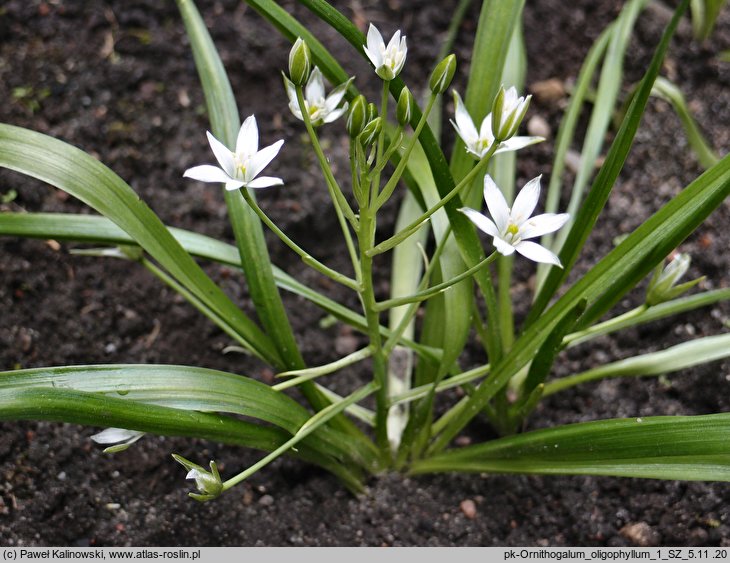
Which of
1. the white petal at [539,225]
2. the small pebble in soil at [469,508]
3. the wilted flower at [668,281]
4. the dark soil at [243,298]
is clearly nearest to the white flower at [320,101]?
the white petal at [539,225]

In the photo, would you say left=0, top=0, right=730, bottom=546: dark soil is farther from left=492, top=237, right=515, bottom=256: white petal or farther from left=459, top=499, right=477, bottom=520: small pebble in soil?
left=492, top=237, right=515, bottom=256: white petal

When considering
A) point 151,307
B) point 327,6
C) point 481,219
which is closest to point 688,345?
point 481,219

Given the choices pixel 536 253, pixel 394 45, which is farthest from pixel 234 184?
pixel 536 253

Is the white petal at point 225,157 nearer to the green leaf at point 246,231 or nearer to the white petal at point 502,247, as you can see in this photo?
the green leaf at point 246,231

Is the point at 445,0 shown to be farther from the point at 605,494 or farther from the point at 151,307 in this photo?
the point at 605,494

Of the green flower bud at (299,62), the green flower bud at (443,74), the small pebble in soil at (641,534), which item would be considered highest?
the green flower bud at (443,74)

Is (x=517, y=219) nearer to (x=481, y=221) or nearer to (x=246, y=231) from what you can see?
(x=481, y=221)
